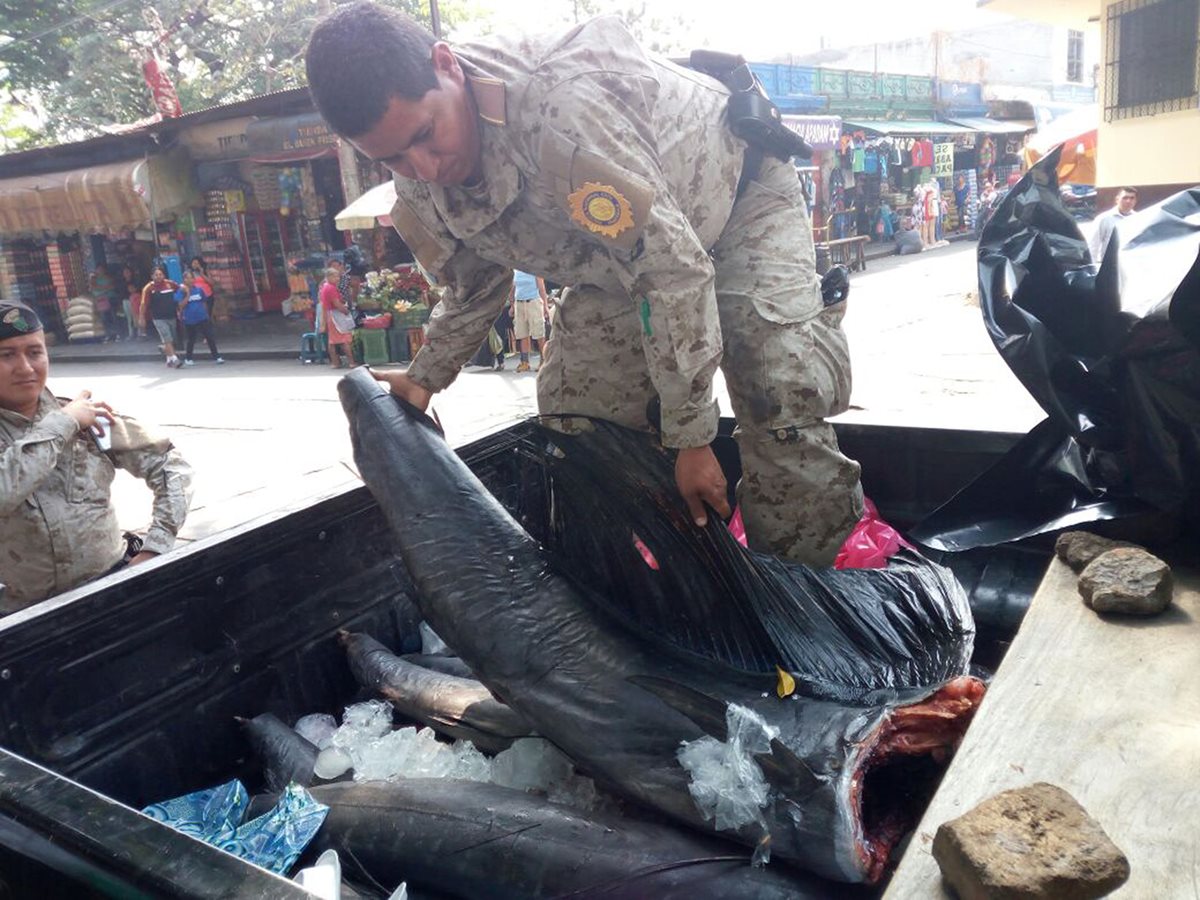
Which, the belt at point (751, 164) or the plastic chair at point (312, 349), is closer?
the belt at point (751, 164)

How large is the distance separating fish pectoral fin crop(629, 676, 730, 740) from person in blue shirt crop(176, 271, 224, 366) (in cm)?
1476

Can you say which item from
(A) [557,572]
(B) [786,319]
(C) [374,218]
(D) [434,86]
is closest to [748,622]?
(A) [557,572]

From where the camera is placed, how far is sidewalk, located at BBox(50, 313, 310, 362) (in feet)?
49.6

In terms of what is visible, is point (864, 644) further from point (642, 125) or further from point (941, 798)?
point (642, 125)

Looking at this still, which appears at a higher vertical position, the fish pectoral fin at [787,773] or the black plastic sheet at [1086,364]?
the black plastic sheet at [1086,364]

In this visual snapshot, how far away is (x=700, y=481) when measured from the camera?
1853mm

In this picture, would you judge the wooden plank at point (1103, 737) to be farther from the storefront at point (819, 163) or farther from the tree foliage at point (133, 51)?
the tree foliage at point (133, 51)

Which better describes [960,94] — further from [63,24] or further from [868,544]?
[868,544]

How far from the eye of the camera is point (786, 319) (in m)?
2.21

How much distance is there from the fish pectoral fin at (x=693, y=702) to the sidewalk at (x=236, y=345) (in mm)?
13788

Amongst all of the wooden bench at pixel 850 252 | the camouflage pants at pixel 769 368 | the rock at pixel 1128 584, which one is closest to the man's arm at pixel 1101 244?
the camouflage pants at pixel 769 368

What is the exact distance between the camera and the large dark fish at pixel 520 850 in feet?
4.49

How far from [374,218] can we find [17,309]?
10.6 meters

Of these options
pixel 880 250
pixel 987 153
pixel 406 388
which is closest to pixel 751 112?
pixel 406 388
